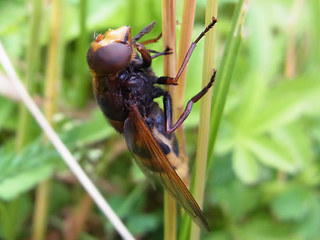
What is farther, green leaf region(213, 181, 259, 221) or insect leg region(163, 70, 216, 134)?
green leaf region(213, 181, 259, 221)

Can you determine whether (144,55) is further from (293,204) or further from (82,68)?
(293,204)

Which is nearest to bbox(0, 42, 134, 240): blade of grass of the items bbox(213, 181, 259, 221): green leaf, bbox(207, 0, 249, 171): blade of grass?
bbox(207, 0, 249, 171): blade of grass

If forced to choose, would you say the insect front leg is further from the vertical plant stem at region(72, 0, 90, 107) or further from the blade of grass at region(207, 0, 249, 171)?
the vertical plant stem at region(72, 0, 90, 107)

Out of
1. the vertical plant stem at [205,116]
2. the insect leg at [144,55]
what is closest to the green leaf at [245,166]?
the vertical plant stem at [205,116]

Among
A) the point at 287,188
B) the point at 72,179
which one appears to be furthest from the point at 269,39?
the point at 72,179

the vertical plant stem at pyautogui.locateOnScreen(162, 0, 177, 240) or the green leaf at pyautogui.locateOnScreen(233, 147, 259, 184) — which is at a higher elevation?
the vertical plant stem at pyautogui.locateOnScreen(162, 0, 177, 240)

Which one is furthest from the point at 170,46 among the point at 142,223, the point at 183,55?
the point at 142,223
